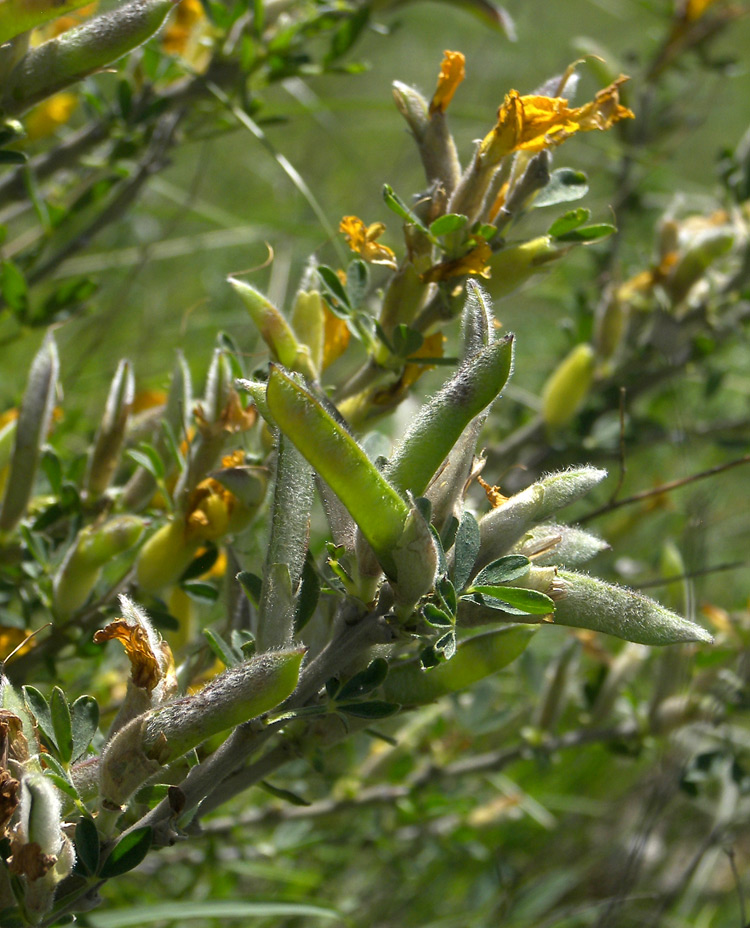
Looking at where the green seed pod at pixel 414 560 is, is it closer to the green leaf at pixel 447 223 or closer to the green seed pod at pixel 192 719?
the green seed pod at pixel 192 719

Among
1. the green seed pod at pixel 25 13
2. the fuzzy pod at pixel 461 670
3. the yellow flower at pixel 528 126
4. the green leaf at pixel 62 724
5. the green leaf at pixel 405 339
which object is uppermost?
the green seed pod at pixel 25 13

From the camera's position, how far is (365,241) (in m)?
0.69

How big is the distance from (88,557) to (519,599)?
41 centimetres

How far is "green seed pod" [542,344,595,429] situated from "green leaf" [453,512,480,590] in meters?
0.72

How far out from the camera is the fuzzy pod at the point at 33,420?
0.77 metres

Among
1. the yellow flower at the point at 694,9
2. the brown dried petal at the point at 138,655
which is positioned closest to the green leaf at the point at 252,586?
the brown dried petal at the point at 138,655

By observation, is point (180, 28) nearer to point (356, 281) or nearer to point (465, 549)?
point (356, 281)

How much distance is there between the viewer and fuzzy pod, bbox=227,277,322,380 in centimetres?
66

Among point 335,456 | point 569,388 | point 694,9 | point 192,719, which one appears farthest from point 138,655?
point 694,9

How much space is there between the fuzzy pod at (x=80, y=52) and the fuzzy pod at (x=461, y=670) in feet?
1.56

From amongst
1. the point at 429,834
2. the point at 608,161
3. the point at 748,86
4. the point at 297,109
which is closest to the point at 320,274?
the point at 297,109

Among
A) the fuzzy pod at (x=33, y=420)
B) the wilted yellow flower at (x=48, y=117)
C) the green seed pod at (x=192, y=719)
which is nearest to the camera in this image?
the green seed pod at (x=192, y=719)

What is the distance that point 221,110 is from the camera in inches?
41.1

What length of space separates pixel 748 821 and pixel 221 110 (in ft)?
3.90
